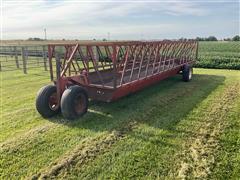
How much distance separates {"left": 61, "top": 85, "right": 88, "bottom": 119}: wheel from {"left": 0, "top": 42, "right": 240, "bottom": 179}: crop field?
169mm

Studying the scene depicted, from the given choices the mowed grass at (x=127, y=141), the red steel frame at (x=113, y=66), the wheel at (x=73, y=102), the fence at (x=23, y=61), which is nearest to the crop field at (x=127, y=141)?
the mowed grass at (x=127, y=141)

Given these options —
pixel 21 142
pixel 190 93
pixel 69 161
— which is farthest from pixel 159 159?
pixel 190 93

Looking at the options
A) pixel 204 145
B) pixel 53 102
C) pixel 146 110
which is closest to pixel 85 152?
pixel 204 145

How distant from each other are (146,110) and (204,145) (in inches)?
81.4

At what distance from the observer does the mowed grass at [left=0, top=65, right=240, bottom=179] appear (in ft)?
11.1

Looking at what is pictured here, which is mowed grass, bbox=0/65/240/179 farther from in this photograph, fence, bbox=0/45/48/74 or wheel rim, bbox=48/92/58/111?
fence, bbox=0/45/48/74

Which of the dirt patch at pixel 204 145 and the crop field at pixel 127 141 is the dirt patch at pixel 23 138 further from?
the dirt patch at pixel 204 145

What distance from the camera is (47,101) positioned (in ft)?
17.9

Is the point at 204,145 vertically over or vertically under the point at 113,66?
under

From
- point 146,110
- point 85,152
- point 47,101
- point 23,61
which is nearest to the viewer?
point 85,152

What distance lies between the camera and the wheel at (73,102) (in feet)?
16.8

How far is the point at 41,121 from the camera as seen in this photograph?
5.30 metres

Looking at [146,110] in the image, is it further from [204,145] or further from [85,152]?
[85,152]

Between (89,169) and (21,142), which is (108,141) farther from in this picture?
(21,142)
